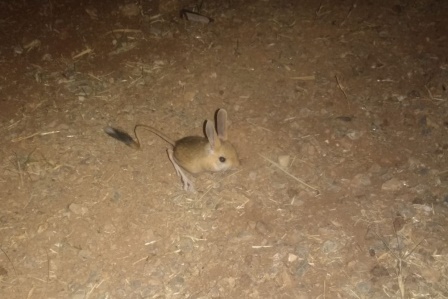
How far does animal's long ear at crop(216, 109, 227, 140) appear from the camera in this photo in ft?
10.9

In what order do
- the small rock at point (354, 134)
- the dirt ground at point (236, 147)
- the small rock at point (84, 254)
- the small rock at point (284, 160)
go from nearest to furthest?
the dirt ground at point (236, 147) → the small rock at point (84, 254) → the small rock at point (284, 160) → the small rock at point (354, 134)

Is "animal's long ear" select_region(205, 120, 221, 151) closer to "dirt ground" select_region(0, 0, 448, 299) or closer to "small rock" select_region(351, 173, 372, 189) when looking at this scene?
"dirt ground" select_region(0, 0, 448, 299)

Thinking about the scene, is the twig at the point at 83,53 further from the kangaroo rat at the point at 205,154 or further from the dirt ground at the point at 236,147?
the kangaroo rat at the point at 205,154

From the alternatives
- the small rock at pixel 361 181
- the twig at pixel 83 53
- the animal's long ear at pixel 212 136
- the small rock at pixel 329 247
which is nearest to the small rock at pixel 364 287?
the small rock at pixel 329 247

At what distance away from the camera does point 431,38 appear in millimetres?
4500

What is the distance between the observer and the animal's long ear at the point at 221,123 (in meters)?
3.33

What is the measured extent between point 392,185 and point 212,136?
1.56m

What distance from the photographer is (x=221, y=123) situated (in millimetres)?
3402

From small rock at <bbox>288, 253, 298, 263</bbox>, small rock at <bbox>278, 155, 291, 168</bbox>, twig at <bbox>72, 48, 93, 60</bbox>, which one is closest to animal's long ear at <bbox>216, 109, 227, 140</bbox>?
small rock at <bbox>278, 155, 291, 168</bbox>

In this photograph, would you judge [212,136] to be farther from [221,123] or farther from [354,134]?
[354,134]

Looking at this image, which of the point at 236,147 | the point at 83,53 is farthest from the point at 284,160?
the point at 83,53

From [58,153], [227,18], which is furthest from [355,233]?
[227,18]

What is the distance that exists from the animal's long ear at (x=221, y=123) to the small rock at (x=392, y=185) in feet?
4.65

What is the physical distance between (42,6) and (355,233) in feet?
15.5
